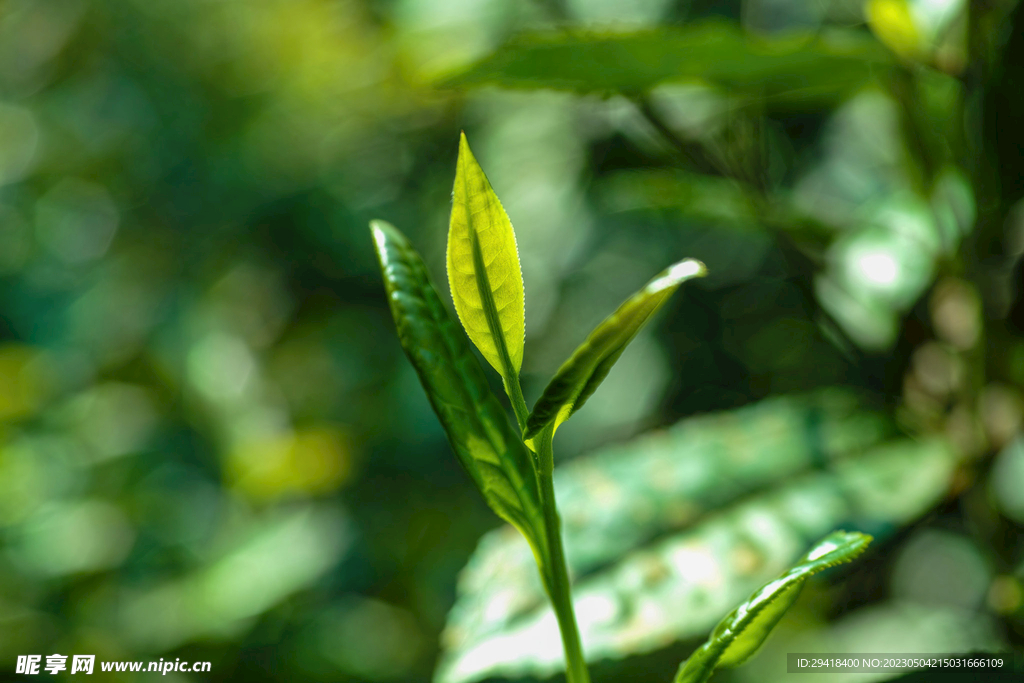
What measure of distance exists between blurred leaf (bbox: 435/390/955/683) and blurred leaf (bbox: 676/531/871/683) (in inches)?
5.8

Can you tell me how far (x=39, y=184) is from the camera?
131 centimetres

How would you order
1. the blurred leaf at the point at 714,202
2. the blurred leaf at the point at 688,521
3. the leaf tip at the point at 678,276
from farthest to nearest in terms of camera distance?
the blurred leaf at the point at 714,202 < the blurred leaf at the point at 688,521 < the leaf tip at the point at 678,276

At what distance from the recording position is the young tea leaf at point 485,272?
19cm

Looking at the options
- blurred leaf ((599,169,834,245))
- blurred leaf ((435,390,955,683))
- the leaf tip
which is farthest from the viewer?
blurred leaf ((599,169,834,245))

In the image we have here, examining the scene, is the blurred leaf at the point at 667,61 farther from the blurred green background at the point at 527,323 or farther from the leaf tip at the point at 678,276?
the leaf tip at the point at 678,276

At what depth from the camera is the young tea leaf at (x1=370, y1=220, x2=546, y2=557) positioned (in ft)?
0.63

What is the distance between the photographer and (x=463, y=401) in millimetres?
198

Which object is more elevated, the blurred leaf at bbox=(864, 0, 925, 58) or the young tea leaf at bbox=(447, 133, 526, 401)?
the blurred leaf at bbox=(864, 0, 925, 58)

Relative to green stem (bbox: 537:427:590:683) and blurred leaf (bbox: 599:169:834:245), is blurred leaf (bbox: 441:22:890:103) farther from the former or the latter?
green stem (bbox: 537:427:590:683)

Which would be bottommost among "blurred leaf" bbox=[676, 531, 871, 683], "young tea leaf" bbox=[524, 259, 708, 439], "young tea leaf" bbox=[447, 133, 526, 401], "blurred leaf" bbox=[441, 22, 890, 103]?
"blurred leaf" bbox=[676, 531, 871, 683]

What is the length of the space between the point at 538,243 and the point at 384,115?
400mm

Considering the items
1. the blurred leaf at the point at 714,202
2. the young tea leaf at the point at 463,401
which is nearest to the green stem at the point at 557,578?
the young tea leaf at the point at 463,401

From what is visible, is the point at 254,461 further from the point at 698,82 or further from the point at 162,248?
the point at 698,82

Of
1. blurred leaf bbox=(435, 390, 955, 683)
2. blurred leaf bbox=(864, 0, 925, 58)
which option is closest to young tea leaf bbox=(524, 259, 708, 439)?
blurred leaf bbox=(435, 390, 955, 683)
